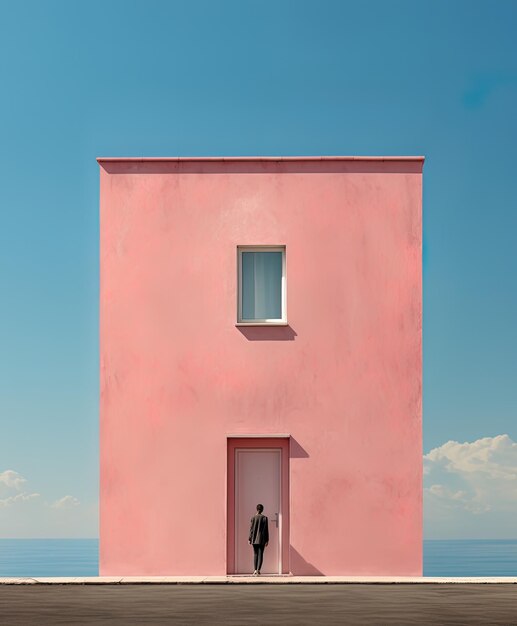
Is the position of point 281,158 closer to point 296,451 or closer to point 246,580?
point 296,451

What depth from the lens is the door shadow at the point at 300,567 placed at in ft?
85.6

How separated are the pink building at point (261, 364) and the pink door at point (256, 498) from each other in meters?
0.03

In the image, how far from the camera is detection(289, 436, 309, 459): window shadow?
1035 inches

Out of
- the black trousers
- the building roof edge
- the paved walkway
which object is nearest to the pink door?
the black trousers

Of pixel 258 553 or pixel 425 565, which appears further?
pixel 425 565

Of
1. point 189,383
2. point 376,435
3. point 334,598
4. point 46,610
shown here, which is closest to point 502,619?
point 334,598

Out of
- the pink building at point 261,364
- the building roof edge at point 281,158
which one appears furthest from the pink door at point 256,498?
the building roof edge at point 281,158

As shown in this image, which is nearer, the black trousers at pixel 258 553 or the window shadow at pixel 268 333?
the black trousers at pixel 258 553

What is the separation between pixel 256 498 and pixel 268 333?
350 cm

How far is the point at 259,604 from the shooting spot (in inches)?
791

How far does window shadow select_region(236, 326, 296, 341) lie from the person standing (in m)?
3.54

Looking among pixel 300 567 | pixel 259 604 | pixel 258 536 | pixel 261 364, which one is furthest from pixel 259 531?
pixel 259 604

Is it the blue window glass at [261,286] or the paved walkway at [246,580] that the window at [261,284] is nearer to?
the blue window glass at [261,286]

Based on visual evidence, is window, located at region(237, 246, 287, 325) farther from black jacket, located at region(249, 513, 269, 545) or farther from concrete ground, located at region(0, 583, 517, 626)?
concrete ground, located at region(0, 583, 517, 626)
